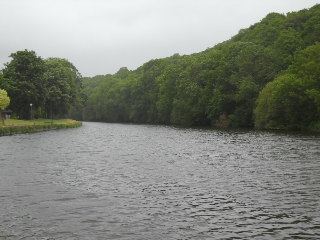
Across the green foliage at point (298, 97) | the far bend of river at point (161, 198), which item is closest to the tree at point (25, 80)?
the green foliage at point (298, 97)

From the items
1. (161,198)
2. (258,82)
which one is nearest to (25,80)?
(258,82)

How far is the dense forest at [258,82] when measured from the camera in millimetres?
73562

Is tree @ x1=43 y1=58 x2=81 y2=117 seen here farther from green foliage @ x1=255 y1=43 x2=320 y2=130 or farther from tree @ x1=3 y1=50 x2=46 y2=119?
green foliage @ x1=255 y1=43 x2=320 y2=130

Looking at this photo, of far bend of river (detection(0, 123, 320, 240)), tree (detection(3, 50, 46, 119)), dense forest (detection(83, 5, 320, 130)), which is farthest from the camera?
tree (detection(3, 50, 46, 119))

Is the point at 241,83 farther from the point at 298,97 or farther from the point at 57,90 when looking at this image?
the point at 57,90

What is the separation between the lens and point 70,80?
132m

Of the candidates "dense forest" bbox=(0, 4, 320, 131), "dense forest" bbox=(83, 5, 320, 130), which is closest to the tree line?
"dense forest" bbox=(0, 4, 320, 131)

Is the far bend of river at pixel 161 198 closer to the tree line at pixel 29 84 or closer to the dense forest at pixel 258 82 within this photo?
the dense forest at pixel 258 82

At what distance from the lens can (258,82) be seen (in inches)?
3725

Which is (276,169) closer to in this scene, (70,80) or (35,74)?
(35,74)

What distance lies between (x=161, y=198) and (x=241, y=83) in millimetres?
77450

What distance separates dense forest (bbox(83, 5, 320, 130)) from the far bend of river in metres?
40.8

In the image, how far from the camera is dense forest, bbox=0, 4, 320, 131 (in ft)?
243

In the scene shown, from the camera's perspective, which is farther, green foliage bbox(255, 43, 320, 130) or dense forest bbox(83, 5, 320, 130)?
dense forest bbox(83, 5, 320, 130)
